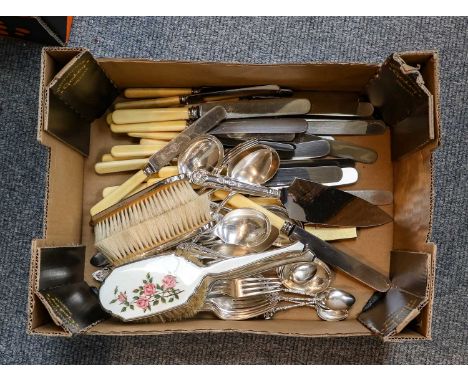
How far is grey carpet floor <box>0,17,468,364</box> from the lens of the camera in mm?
743

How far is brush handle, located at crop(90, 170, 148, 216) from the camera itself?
2.32 ft

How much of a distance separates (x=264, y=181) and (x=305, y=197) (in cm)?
6

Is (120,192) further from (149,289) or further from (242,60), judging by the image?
(242,60)

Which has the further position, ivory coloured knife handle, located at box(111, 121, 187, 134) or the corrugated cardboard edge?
ivory coloured knife handle, located at box(111, 121, 187, 134)

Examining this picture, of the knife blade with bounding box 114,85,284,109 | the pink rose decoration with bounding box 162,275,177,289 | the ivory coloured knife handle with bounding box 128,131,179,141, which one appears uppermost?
the knife blade with bounding box 114,85,284,109

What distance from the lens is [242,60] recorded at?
0.77 meters

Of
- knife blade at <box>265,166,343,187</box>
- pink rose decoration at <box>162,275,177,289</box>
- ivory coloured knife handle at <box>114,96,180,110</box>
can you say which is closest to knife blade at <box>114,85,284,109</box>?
ivory coloured knife handle at <box>114,96,180,110</box>

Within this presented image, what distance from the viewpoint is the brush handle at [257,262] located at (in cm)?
64

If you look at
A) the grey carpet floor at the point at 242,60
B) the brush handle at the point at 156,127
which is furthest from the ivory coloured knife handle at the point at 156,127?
the grey carpet floor at the point at 242,60

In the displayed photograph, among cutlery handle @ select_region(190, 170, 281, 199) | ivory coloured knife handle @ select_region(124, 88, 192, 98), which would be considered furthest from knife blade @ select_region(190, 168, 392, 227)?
ivory coloured knife handle @ select_region(124, 88, 192, 98)

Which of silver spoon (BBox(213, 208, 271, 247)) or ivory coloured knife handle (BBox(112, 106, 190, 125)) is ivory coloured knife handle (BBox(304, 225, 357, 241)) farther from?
ivory coloured knife handle (BBox(112, 106, 190, 125))

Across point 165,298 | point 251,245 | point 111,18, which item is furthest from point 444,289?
point 111,18

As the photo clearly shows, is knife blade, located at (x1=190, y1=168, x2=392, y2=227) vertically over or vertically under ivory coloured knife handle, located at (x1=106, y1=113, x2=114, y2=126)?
under

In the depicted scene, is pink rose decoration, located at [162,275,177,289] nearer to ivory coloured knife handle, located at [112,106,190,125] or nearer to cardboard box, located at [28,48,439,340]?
cardboard box, located at [28,48,439,340]
